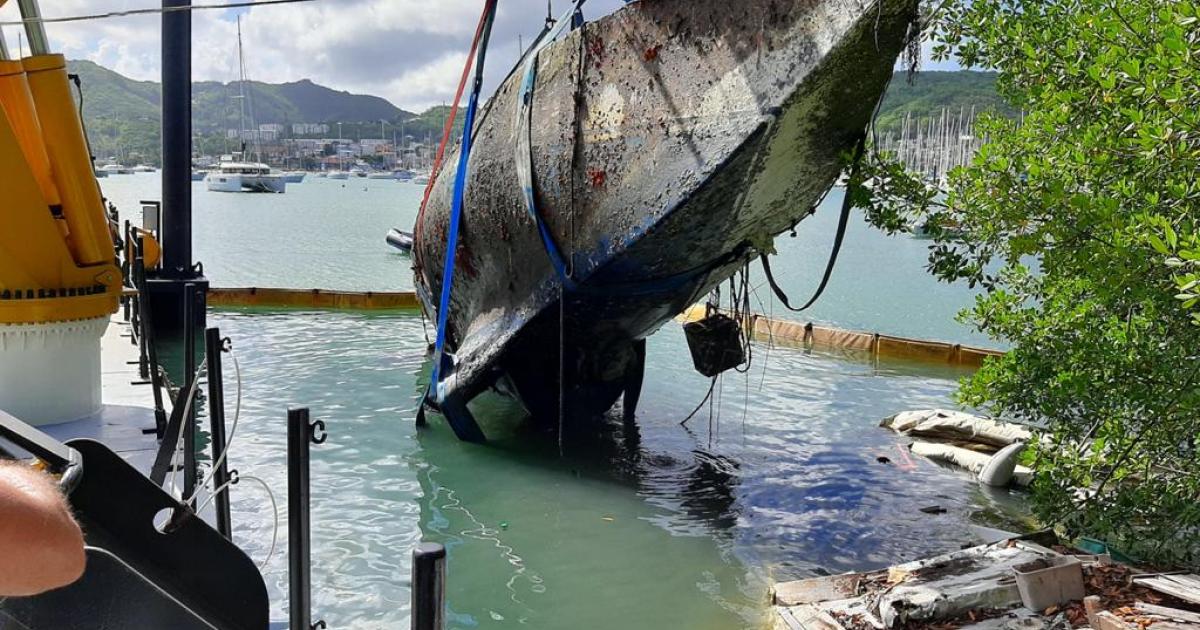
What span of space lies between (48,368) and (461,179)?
333cm

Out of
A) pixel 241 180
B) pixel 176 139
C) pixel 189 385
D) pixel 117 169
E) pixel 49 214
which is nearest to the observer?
pixel 189 385

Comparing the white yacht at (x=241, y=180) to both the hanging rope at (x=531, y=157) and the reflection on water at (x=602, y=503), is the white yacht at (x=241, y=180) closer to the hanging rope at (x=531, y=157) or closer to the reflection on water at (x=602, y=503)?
the reflection on water at (x=602, y=503)

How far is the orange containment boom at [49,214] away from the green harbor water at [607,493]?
5.78 feet

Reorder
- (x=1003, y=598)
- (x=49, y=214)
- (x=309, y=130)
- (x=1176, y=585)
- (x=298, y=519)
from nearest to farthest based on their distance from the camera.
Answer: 1. (x=298, y=519)
2. (x=1176, y=585)
3. (x=1003, y=598)
4. (x=49, y=214)
5. (x=309, y=130)

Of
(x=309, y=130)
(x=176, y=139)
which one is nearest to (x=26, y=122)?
(x=176, y=139)

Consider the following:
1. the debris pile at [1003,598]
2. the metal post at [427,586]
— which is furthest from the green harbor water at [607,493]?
the metal post at [427,586]

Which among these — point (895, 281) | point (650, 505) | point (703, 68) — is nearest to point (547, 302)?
point (650, 505)

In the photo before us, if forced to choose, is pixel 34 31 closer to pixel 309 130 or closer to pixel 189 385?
pixel 189 385

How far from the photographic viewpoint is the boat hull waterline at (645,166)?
560 centimetres

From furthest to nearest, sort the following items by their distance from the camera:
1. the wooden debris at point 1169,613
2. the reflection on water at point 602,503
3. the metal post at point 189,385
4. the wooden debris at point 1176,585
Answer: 1. the reflection on water at point 602,503
2. the metal post at point 189,385
3. the wooden debris at point 1176,585
4. the wooden debris at point 1169,613

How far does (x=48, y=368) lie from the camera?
6215 mm

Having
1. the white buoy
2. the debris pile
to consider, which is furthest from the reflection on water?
the white buoy

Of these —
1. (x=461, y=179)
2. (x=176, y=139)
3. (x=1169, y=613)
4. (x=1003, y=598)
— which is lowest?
(x=1003, y=598)

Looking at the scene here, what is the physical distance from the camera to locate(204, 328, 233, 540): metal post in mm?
4156
